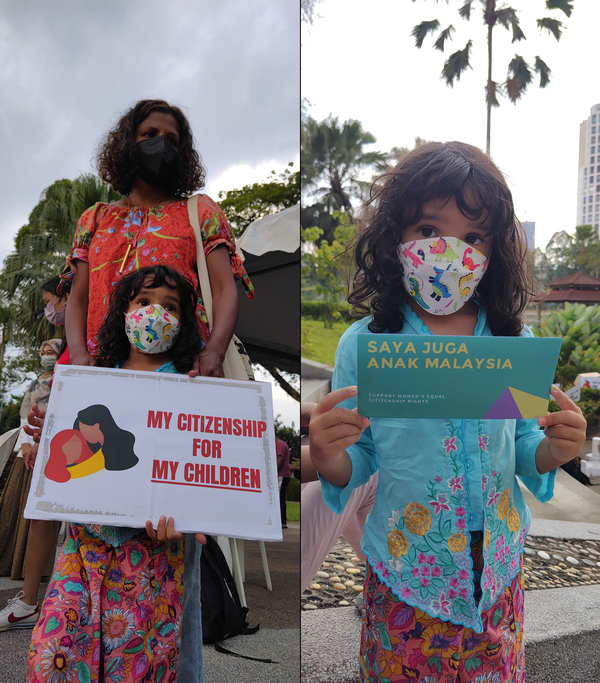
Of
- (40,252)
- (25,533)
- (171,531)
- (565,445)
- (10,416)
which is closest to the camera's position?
(565,445)

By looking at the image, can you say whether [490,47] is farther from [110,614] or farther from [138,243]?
[110,614]

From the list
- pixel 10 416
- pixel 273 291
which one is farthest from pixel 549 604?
pixel 10 416

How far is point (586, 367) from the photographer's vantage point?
271 cm

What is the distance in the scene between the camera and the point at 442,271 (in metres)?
1.33

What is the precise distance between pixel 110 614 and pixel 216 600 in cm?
115

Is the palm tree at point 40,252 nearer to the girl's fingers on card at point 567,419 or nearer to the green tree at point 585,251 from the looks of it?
the green tree at point 585,251

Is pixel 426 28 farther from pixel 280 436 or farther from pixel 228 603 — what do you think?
pixel 228 603

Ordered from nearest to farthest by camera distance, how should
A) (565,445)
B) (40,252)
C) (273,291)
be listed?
1. (565,445)
2. (273,291)
3. (40,252)

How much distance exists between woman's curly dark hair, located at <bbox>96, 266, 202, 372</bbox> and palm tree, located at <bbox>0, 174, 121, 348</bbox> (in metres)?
3.56

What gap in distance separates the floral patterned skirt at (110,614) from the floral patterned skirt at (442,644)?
60 cm

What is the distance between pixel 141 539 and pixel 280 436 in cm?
238

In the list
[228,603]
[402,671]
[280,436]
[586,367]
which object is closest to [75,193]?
[280,436]

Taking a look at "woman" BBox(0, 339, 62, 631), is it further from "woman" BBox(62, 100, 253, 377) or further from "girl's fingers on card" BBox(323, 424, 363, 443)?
"girl's fingers on card" BBox(323, 424, 363, 443)

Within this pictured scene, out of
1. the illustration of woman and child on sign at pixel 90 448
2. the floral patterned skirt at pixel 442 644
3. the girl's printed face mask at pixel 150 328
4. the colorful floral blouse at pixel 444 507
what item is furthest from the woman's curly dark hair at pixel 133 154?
the floral patterned skirt at pixel 442 644
